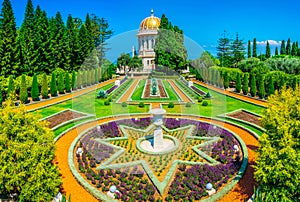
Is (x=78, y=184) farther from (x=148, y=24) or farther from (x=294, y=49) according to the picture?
(x=294, y=49)

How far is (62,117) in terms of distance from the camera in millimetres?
19750

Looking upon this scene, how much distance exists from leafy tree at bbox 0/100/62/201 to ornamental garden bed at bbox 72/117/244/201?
2.25m

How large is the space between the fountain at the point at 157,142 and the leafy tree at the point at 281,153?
17.9ft

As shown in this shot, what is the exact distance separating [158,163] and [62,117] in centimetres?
1061

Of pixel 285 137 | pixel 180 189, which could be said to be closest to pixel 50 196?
pixel 180 189

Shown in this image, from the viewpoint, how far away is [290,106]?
8922 mm

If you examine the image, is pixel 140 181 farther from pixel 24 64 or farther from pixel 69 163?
pixel 24 64

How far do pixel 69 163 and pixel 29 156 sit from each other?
3.74 metres

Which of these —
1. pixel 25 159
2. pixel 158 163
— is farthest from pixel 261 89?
pixel 25 159

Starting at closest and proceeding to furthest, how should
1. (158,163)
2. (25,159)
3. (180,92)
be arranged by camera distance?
(25,159) → (158,163) → (180,92)

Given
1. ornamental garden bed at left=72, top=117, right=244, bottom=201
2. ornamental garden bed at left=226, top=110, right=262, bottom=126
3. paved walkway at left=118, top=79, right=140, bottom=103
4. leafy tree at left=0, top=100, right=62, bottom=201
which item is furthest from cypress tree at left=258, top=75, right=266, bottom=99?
leafy tree at left=0, top=100, right=62, bottom=201

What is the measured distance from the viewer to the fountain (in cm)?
1307

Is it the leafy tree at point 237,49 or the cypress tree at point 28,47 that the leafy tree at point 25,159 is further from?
the leafy tree at point 237,49

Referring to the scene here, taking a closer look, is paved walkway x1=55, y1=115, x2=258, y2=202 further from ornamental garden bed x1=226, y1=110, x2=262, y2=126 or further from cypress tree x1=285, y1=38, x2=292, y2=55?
cypress tree x1=285, y1=38, x2=292, y2=55
